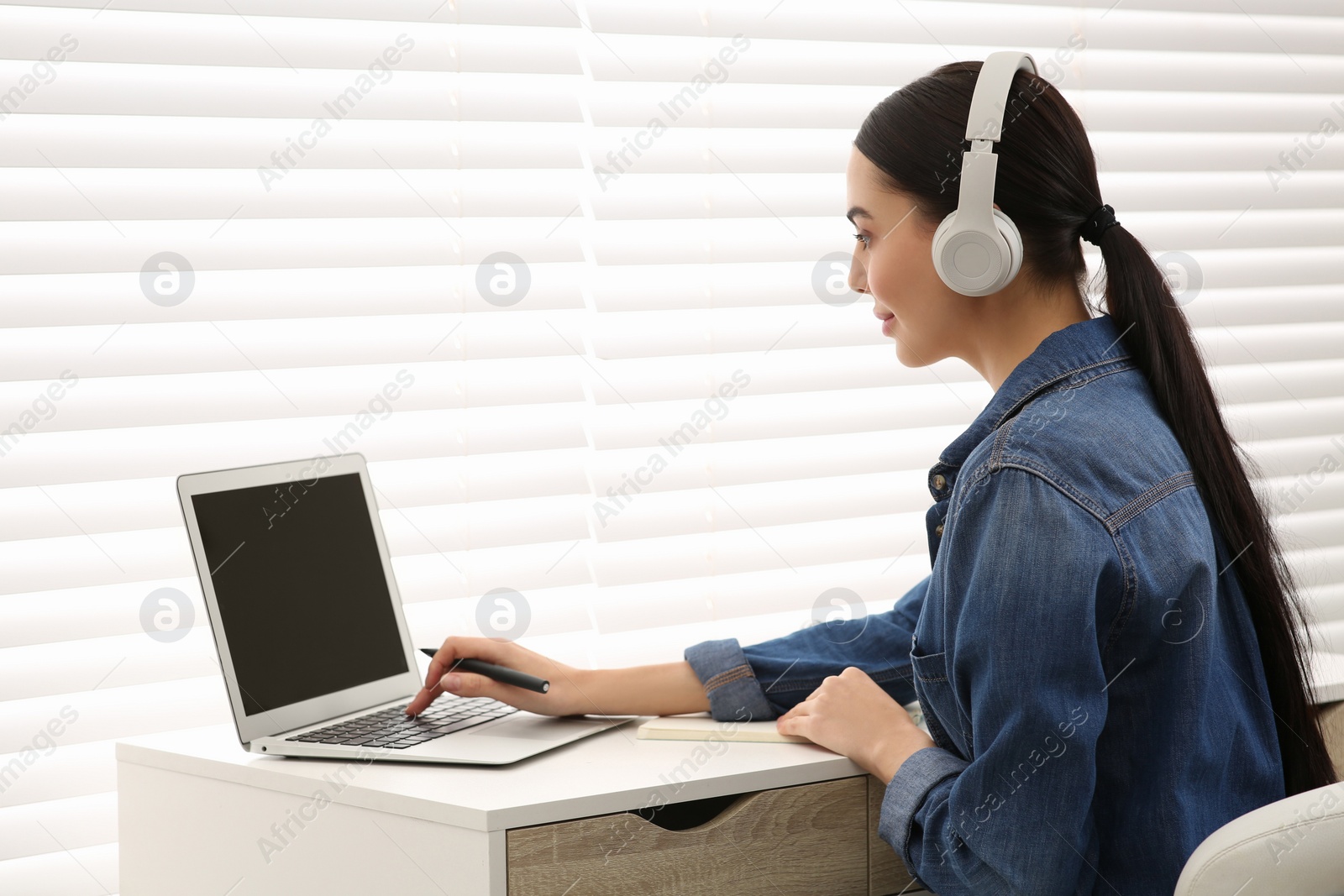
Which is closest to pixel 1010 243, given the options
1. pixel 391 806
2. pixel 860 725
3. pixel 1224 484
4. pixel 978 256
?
pixel 978 256

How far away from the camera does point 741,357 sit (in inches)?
64.3

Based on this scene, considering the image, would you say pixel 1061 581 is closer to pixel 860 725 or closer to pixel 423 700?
pixel 860 725

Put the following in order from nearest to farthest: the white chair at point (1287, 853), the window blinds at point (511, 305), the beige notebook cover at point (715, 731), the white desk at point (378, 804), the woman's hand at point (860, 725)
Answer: the white chair at point (1287, 853) → the white desk at point (378, 804) → the woman's hand at point (860, 725) → the beige notebook cover at point (715, 731) → the window blinds at point (511, 305)

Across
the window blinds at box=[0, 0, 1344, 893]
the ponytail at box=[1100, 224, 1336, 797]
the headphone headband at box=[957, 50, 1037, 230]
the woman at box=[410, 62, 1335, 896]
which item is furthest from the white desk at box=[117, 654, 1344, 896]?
the headphone headband at box=[957, 50, 1037, 230]

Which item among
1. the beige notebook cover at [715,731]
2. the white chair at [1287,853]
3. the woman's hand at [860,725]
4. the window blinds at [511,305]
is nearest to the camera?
the white chair at [1287,853]

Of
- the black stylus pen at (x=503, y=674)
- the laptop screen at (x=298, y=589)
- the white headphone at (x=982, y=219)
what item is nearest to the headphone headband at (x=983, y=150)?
the white headphone at (x=982, y=219)

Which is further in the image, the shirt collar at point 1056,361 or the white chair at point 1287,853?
the shirt collar at point 1056,361

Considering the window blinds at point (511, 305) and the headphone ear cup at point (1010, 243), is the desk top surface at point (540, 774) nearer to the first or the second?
the window blinds at point (511, 305)

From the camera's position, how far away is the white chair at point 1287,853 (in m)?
0.76

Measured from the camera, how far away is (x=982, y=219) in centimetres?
95

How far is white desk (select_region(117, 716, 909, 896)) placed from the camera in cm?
91

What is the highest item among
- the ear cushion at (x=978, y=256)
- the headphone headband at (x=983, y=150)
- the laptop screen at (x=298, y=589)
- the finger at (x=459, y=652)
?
the headphone headband at (x=983, y=150)

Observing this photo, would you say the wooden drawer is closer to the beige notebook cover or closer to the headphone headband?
the beige notebook cover

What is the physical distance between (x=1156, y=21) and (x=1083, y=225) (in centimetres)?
106
